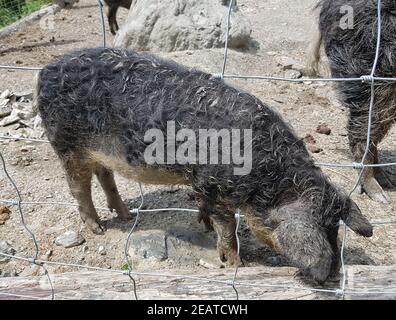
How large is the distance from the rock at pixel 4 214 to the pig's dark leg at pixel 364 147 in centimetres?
234

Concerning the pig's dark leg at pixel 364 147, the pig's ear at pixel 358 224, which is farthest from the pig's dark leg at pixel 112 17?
the pig's ear at pixel 358 224

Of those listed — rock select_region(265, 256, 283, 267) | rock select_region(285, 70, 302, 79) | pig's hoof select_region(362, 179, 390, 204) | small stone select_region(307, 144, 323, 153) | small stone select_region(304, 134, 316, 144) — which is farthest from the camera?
rock select_region(285, 70, 302, 79)

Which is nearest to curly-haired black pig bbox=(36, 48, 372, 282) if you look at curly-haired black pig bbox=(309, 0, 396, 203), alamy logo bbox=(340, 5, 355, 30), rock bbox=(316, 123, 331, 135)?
curly-haired black pig bbox=(309, 0, 396, 203)

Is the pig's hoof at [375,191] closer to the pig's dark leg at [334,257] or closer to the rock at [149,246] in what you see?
the pig's dark leg at [334,257]

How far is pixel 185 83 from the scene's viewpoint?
284 centimetres

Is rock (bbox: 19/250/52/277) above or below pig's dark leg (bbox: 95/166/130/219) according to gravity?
below

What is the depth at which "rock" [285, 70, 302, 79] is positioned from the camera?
222 inches

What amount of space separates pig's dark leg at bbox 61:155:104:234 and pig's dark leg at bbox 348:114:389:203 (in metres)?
1.78

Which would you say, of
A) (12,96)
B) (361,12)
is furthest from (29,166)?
(361,12)

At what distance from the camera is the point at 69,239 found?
3.35m

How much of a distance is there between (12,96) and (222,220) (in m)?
2.78

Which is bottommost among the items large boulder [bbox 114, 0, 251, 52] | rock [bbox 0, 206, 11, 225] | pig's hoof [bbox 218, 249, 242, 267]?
rock [bbox 0, 206, 11, 225]

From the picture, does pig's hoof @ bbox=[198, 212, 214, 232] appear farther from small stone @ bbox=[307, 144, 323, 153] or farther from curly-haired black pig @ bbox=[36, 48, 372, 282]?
Result: small stone @ bbox=[307, 144, 323, 153]
